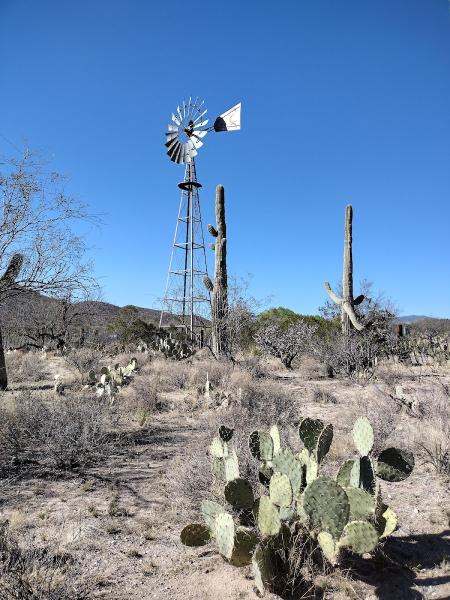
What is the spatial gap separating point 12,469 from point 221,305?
30.5 feet

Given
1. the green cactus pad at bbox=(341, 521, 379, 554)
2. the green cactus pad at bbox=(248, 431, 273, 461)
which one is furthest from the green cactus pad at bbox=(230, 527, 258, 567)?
the green cactus pad at bbox=(248, 431, 273, 461)

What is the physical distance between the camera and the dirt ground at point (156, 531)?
2902mm

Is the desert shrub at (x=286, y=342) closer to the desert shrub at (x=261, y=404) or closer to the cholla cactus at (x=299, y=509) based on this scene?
the desert shrub at (x=261, y=404)

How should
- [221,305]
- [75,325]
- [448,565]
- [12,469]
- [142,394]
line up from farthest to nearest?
[75,325]
[221,305]
[142,394]
[12,469]
[448,565]

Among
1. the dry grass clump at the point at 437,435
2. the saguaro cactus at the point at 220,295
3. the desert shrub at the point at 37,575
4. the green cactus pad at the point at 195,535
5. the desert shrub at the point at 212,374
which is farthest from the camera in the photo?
the saguaro cactus at the point at 220,295

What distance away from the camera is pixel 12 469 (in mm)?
4965

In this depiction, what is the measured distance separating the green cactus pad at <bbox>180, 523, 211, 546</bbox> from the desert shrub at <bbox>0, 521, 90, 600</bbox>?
64 centimetres

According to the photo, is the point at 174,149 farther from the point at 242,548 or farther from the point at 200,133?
the point at 242,548

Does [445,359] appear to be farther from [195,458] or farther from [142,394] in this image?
[195,458]

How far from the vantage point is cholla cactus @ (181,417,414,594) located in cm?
281

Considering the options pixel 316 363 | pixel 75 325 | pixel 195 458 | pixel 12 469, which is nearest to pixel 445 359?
pixel 316 363

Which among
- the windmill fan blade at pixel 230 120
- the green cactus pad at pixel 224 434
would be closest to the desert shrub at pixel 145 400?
the green cactus pad at pixel 224 434

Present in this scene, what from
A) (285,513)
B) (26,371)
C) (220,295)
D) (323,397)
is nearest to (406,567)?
(285,513)

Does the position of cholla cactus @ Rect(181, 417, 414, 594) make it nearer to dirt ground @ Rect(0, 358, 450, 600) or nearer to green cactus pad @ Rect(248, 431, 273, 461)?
green cactus pad @ Rect(248, 431, 273, 461)
